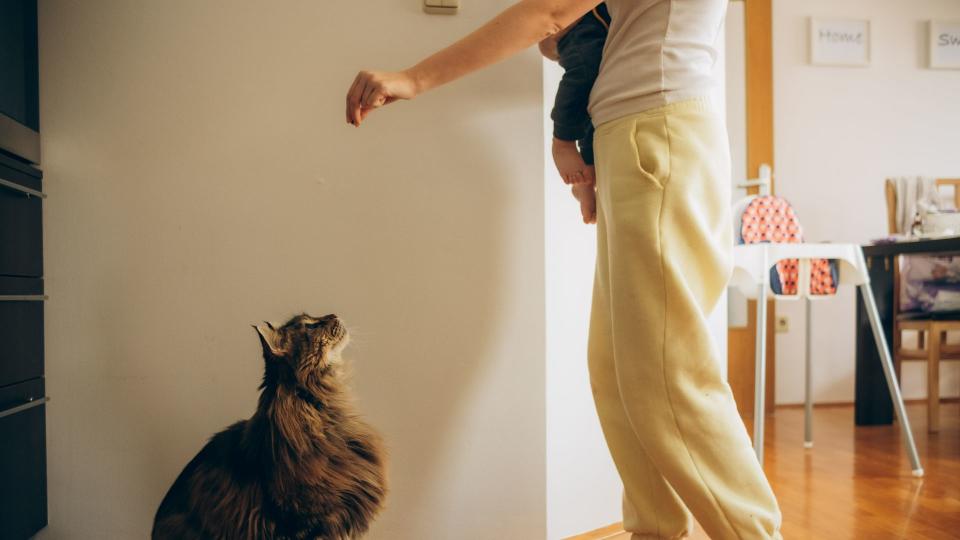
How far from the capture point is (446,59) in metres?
0.83

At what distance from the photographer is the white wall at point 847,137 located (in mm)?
3188

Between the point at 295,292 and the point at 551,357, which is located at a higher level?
the point at 295,292

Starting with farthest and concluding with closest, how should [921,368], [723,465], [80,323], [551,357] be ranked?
[921,368] < [551,357] < [80,323] < [723,465]

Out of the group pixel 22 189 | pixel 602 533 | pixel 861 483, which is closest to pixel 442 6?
pixel 22 189

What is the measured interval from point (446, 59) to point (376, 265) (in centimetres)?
50

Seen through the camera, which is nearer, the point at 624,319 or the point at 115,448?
the point at 624,319

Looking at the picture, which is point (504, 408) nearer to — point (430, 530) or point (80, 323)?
point (430, 530)

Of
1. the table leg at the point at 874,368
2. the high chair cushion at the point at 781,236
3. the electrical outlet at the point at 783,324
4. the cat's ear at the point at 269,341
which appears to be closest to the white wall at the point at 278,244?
the cat's ear at the point at 269,341

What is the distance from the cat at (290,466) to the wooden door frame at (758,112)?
270cm

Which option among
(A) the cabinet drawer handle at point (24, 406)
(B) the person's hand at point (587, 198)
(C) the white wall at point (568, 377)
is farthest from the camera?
(C) the white wall at point (568, 377)

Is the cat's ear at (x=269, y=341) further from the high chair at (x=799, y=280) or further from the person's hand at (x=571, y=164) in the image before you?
the high chair at (x=799, y=280)

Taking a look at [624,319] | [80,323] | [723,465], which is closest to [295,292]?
[80,323]

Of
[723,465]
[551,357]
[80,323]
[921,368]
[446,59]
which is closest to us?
[723,465]

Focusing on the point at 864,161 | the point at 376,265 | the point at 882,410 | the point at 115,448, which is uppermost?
the point at 864,161
